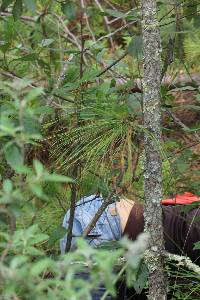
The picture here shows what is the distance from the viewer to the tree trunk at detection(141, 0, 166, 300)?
5.27ft

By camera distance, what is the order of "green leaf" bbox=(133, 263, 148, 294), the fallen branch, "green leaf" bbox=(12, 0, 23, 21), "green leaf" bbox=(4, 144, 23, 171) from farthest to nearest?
"green leaf" bbox=(12, 0, 23, 21) < "green leaf" bbox=(133, 263, 148, 294) < the fallen branch < "green leaf" bbox=(4, 144, 23, 171)

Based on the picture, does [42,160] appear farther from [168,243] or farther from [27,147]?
[168,243]

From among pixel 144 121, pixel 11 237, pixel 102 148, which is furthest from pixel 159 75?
pixel 11 237

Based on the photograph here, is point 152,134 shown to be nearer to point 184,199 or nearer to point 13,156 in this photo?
point 13,156

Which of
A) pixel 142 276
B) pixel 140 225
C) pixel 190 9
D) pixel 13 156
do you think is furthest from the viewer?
pixel 140 225

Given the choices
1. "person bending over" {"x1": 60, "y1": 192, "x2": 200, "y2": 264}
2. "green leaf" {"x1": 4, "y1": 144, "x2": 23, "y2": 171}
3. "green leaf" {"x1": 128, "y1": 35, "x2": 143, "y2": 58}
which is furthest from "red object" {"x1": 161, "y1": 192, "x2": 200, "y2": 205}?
"green leaf" {"x1": 4, "y1": 144, "x2": 23, "y2": 171}

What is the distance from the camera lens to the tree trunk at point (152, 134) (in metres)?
1.61

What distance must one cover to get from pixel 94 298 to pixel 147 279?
53cm

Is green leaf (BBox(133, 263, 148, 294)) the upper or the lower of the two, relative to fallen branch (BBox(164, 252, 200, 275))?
lower

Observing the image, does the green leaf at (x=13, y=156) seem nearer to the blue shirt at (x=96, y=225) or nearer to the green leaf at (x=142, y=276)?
the green leaf at (x=142, y=276)

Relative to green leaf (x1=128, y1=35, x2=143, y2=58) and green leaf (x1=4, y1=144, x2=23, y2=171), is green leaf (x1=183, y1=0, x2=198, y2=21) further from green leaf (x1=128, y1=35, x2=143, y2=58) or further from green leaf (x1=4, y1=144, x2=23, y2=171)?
green leaf (x1=4, y1=144, x2=23, y2=171)

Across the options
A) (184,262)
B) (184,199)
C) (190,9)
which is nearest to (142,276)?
(184,262)

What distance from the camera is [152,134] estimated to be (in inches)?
62.9

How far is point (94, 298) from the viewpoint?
90.2 inches
